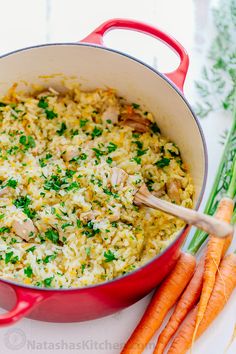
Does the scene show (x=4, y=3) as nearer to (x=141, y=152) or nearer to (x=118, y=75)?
(x=118, y=75)

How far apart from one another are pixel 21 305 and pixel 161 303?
669mm

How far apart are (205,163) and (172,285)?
1.77ft

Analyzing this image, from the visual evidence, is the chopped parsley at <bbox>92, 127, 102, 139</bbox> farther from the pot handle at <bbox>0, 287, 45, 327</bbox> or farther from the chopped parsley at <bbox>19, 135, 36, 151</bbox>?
the pot handle at <bbox>0, 287, 45, 327</bbox>

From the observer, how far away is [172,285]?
8.10ft

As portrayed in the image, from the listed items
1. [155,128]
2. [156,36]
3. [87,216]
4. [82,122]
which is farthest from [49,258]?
[156,36]

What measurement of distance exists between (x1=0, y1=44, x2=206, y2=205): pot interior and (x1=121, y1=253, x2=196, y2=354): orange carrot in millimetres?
324

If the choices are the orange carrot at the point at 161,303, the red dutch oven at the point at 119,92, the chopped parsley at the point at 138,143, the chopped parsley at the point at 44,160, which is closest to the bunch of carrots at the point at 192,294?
the orange carrot at the point at 161,303

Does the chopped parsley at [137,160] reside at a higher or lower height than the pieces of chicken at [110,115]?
lower

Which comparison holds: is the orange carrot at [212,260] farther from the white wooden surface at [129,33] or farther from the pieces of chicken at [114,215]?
the pieces of chicken at [114,215]

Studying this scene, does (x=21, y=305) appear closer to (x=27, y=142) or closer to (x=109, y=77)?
(x=27, y=142)

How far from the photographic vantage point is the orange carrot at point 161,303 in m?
2.37

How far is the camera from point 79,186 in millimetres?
2461

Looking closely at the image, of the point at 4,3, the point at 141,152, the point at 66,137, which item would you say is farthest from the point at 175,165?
the point at 4,3

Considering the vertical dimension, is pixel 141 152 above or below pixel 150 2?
below
